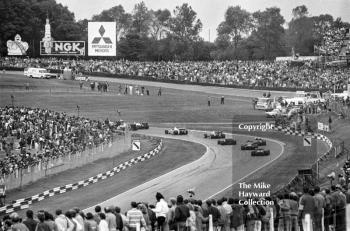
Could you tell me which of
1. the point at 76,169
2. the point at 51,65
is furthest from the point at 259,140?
the point at 51,65

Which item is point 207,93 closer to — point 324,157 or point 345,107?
point 345,107

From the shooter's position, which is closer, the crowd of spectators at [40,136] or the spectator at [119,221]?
the spectator at [119,221]

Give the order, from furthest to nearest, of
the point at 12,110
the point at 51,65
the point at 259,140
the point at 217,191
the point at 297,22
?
the point at 297,22, the point at 51,65, the point at 12,110, the point at 259,140, the point at 217,191

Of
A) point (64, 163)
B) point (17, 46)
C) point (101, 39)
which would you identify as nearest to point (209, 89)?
point (101, 39)

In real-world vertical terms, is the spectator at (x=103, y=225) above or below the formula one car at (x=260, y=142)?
above

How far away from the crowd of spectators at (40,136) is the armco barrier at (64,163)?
26 centimetres

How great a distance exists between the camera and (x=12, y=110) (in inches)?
1959

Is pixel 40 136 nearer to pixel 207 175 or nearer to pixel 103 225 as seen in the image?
pixel 207 175

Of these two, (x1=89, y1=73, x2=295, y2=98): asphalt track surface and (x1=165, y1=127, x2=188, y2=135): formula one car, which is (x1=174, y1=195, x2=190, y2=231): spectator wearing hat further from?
(x1=89, y1=73, x2=295, y2=98): asphalt track surface

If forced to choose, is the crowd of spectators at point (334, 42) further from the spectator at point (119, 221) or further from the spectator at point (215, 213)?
the spectator at point (119, 221)

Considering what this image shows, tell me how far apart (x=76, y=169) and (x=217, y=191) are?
643 cm

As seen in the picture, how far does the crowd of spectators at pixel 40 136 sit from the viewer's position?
1290 inches

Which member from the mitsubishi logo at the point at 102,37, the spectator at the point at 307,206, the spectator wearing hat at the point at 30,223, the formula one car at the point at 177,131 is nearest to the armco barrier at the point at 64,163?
the formula one car at the point at 177,131

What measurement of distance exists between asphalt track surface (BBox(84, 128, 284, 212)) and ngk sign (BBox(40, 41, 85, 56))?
32.5m
